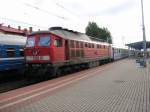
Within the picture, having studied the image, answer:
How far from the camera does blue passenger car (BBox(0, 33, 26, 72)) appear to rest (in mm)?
18000

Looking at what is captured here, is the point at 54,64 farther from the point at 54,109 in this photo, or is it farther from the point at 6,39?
the point at 54,109

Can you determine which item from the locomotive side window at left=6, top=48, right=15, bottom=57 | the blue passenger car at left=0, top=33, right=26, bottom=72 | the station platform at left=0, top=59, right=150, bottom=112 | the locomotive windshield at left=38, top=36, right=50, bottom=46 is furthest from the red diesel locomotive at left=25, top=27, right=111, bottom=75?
the station platform at left=0, top=59, right=150, bottom=112

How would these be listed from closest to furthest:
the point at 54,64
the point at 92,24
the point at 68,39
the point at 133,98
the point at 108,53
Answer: the point at 133,98, the point at 54,64, the point at 68,39, the point at 108,53, the point at 92,24

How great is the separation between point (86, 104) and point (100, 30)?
2898 inches

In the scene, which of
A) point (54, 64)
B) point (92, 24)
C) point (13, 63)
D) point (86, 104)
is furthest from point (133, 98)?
point (92, 24)

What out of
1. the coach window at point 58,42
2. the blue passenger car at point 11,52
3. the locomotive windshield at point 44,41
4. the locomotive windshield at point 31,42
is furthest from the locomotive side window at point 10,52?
the coach window at point 58,42

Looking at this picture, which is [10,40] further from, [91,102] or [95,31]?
[95,31]

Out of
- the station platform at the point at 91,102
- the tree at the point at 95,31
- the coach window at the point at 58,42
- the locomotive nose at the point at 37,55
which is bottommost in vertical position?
the station platform at the point at 91,102

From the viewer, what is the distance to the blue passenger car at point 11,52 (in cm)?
1800

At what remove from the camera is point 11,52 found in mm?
19219

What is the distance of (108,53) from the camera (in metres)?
40.6

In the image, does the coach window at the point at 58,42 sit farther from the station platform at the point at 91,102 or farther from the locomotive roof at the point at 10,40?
the station platform at the point at 91,102

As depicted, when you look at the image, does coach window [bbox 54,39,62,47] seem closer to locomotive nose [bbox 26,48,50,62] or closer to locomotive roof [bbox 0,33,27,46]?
locomotive nose [bbox 26,48,50,62]

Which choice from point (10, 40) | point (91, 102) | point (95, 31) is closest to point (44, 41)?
point (10, 40)
